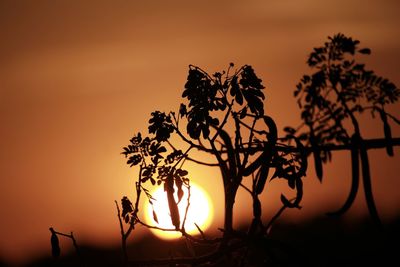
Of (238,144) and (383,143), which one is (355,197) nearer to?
(383,143)

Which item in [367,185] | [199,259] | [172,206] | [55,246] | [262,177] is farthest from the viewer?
[55,246]

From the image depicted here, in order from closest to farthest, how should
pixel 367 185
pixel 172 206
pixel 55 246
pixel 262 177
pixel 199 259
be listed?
pixel 367 185 → pixel 199 259 → pixel 262 177 → pixel 172 206 → pixel 55 246

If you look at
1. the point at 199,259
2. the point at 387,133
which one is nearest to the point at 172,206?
the point at 199,259

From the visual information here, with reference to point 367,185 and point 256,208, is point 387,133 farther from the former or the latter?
point 256,208

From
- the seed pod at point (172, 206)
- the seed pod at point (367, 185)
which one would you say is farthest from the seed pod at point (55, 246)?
the seed pod at point (367, 185)

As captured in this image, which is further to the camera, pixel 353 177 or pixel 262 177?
pixel 262 177

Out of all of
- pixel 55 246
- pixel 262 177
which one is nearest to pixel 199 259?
pixel 262 177

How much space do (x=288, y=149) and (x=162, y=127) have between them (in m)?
1.04

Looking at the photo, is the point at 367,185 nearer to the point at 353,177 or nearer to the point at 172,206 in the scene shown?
the point at 353,177

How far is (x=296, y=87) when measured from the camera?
498cm

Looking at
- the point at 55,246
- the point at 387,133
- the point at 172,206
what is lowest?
the point at 55,246

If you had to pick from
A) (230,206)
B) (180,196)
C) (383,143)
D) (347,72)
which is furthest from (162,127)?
(383,143)

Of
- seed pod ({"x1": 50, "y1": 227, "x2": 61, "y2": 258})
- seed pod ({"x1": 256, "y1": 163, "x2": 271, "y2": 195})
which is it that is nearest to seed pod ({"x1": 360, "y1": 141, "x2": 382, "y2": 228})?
seed pod ({"x1": 256, "y1": 163, "x2": 271, "y2": 195})

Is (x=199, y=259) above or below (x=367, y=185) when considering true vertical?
below
